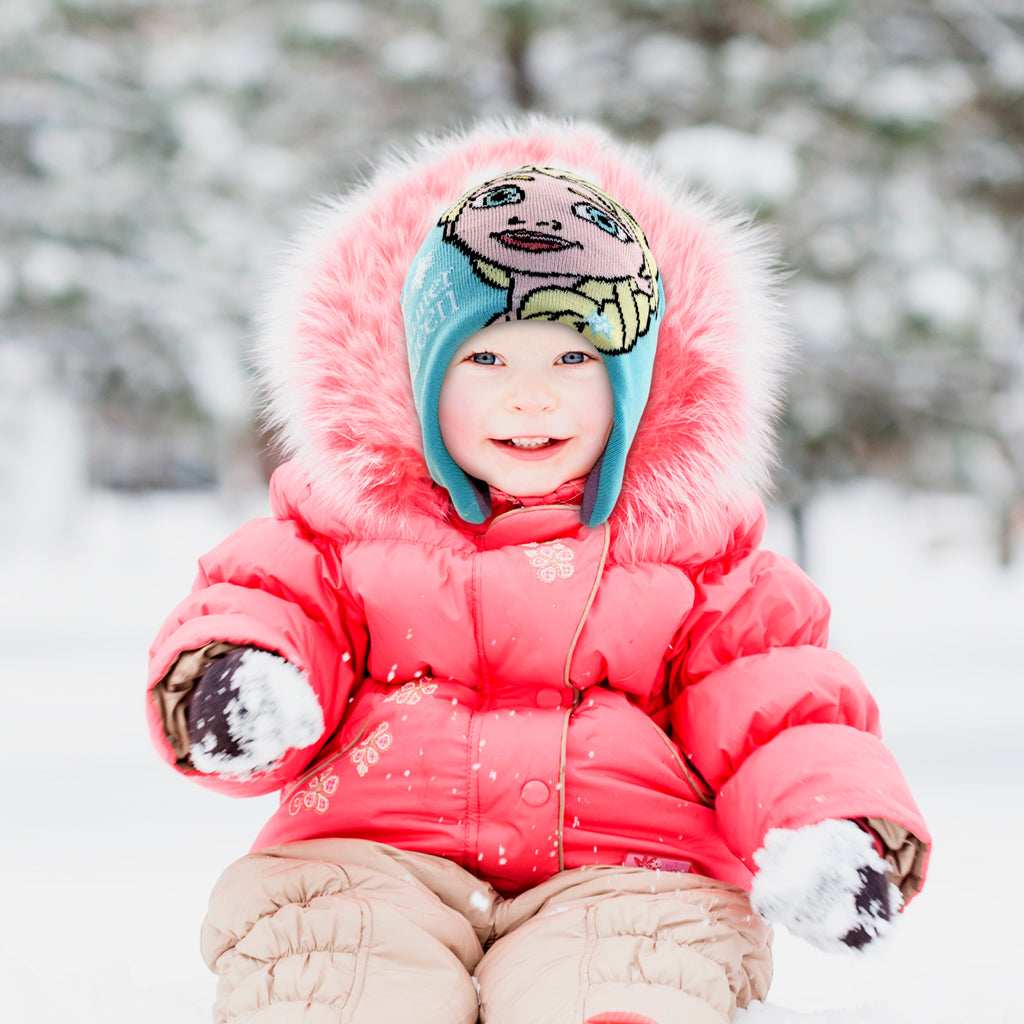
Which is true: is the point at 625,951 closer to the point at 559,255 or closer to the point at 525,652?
the point at 525,652

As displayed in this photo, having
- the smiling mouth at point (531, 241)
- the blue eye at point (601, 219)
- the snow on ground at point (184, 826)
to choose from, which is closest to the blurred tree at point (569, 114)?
the snow on ground at point (184, 826)

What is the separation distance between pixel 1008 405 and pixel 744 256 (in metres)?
3.12

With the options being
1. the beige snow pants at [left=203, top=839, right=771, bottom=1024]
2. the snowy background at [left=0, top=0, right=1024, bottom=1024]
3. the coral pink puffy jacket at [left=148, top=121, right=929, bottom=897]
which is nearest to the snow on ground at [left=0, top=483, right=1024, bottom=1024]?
the snowy background at [left=0, top=0, right=1024, bottom=1024]

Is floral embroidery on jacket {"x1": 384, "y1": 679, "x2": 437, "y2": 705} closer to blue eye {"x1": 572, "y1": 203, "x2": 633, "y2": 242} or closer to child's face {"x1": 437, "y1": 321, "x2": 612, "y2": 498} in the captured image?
child's face {"x1": 437, "y1": 321, "x2": 612, "y2": 498}

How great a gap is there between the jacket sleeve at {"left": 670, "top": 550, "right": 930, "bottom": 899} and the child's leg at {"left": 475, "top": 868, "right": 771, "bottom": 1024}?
0.10m

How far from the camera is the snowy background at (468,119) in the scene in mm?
3521

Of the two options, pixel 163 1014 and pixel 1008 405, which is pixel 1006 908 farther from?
pixel 1008 405

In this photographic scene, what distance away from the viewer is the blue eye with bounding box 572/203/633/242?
1.52 metres

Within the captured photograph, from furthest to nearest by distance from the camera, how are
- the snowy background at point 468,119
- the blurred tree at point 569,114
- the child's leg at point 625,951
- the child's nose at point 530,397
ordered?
the blurred tree at point 569,114
the snowy background at point 468,119
the child's nose at point 530,397
the child's leg at point 625,951

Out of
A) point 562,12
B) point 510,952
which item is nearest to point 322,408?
point 510,952

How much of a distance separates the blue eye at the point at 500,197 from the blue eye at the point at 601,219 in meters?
0.08

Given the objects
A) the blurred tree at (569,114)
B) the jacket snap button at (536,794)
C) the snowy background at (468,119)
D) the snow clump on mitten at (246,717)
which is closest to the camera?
the snow clump on mitten at (246,717)

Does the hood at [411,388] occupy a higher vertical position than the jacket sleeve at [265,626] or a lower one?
higher

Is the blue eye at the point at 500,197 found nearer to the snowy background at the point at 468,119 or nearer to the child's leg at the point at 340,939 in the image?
the child's leg at the point at 340,939
